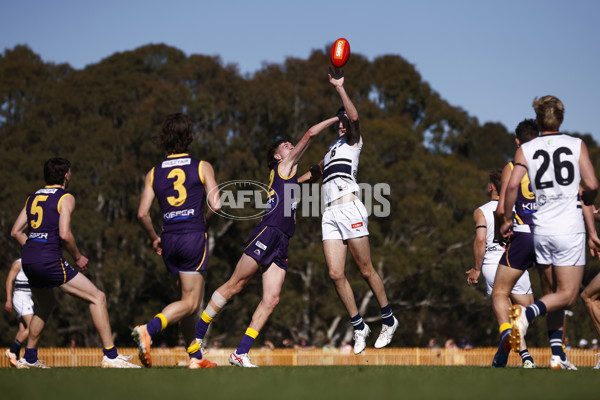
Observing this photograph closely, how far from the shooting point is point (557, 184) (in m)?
6.75

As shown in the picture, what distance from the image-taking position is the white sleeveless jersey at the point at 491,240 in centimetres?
968

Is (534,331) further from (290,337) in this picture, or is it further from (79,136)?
(79,136)

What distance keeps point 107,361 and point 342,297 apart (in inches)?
115

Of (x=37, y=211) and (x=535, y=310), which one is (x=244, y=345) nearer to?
(x=37, y=211)

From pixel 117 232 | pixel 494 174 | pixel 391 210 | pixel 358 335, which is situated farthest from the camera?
pixel 391 210

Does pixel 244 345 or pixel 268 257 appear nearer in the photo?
pixel 244 345

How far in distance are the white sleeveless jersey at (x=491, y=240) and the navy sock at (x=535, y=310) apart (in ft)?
9.75

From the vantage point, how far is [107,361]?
8227mm

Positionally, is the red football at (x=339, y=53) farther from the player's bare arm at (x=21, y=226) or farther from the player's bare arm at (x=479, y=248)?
the player's bare arm at (x=21, y=226)

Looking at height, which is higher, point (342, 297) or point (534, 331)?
point (342, 297)

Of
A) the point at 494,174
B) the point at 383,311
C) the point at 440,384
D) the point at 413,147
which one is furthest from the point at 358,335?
the point at 413,147

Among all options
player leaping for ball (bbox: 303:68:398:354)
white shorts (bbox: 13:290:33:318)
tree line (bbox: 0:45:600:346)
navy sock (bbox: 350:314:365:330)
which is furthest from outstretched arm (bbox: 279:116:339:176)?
tree line (bbox: 0:45:600:346)

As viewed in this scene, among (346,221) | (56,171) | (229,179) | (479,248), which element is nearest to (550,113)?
(346,221)

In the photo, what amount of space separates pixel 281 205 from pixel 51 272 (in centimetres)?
281
